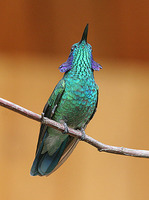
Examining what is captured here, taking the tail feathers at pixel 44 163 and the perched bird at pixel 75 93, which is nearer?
the perched bird at pixel 75 93

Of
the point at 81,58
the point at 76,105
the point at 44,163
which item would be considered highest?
the point at 81,58

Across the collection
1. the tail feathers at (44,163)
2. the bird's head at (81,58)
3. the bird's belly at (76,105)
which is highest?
the bird's head at (81,58)

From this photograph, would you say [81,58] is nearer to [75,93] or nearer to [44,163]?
[75,93]

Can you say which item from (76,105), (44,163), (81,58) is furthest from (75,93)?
(44,163)

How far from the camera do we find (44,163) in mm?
1868

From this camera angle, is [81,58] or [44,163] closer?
[81,58]

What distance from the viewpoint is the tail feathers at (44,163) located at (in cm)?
184

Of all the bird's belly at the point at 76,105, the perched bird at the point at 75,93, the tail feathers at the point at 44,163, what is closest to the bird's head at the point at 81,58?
the perched bird at the point at 75,93

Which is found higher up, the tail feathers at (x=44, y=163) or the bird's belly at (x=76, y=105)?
the bird's belly at (x=76, y=105)

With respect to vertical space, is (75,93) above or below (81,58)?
below

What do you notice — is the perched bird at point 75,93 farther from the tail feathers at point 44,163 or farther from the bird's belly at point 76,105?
the tail feathers at point 44,163

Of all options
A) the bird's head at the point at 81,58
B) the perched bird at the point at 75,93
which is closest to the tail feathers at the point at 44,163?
the perched bird at the point at 75,93

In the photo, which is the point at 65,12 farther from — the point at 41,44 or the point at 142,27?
the point at 142,27

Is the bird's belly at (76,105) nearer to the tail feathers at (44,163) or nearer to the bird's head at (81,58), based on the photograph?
the bird's head at (81,58)
